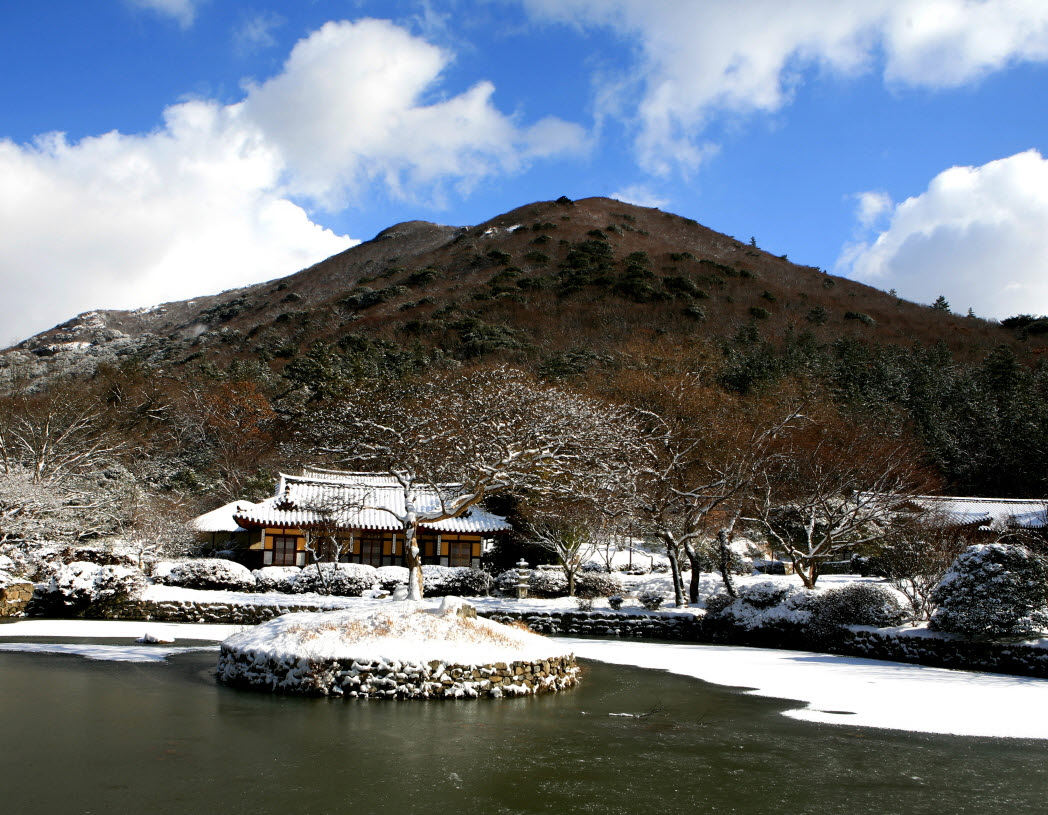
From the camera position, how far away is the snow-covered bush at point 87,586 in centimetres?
2023

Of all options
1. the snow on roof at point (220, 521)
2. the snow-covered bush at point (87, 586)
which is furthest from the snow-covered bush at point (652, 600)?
the snow on roof at point (220, 521)

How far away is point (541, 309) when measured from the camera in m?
72.1

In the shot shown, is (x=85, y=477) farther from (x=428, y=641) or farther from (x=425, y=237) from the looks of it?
(x=425, y=237)

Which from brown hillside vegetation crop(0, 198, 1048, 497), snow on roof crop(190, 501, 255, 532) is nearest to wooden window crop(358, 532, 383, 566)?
snow on roof crop(190, 501, 255, 532)

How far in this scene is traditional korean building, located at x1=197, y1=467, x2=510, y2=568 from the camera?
30547 millimetres

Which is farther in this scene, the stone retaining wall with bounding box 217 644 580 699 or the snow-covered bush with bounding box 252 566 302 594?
the snow-covered bush with bounding box 252 566 302 594

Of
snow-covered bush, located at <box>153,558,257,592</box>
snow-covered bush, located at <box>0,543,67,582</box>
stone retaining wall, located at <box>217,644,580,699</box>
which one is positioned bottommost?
stone retaining wall, located at <box>217,644,580,699</box>

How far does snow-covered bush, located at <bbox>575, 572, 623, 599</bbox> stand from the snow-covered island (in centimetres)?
1151

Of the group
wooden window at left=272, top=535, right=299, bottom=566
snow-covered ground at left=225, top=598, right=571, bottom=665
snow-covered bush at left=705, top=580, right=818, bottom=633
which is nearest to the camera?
snow-covered ground at left=225, top=598, right=571, bottom=665

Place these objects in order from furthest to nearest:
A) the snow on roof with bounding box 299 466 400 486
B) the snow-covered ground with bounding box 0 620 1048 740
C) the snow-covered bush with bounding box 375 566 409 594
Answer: the snow on roof with bounding box 299 466 400 486, the snow-covered bush with bounding box 375 566 409 594, the snow-covered ground with bounding box 0 620 1048 740

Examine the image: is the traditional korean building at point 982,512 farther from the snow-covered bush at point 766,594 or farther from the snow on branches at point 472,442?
the snow on branches at point 472,442

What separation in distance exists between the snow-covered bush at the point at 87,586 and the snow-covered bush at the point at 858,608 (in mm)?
18588

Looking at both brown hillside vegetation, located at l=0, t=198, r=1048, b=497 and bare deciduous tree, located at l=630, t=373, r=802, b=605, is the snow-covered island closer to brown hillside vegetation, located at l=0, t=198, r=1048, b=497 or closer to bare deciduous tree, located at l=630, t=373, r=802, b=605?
brown hillside vegetation, located at l=0, t=198, r=1048, b=497

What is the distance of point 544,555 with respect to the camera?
31219mm
